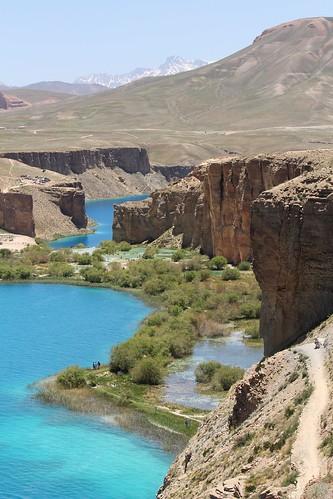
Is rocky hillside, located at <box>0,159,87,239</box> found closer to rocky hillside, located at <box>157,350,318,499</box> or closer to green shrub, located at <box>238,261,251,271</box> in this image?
green shrub, located at <box>238,261,251,271</box>

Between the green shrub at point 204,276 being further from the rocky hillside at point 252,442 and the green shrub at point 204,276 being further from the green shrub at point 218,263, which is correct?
the rocky hillside at point 252,442

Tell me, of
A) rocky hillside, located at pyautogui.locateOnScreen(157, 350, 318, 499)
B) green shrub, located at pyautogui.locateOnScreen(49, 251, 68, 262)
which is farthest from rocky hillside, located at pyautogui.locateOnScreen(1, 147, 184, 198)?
rocky hillside, located at pyautogui.locateOnScreen(157, 350, 318, 499)

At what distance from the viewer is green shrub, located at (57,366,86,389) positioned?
132ft

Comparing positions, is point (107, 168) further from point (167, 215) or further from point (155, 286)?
point (155, 286)

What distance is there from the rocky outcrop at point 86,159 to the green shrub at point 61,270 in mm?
66318

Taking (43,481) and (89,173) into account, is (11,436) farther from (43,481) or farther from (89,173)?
(89,173)

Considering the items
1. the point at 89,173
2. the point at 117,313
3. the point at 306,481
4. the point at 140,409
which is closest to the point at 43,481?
the point at 140,409

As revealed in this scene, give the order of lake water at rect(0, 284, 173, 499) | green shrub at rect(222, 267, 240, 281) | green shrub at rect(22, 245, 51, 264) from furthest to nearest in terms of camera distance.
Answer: green shrub at rect(22, 245, 51, 264)
green shrub at rect(222, 267, 240, 281)
lake water at rect(0, 284, 173, 499)

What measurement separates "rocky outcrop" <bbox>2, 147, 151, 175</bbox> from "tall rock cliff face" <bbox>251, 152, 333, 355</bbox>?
11555 cm

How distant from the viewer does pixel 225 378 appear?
3878 centimetres

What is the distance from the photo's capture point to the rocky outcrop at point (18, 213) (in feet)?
315

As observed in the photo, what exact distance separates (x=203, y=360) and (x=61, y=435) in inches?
438

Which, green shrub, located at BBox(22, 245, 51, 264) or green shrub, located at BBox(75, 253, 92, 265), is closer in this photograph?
green shrub, located at BBox(75, 253, 92, 265)

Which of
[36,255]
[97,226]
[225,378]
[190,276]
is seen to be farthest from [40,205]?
[225,378]
